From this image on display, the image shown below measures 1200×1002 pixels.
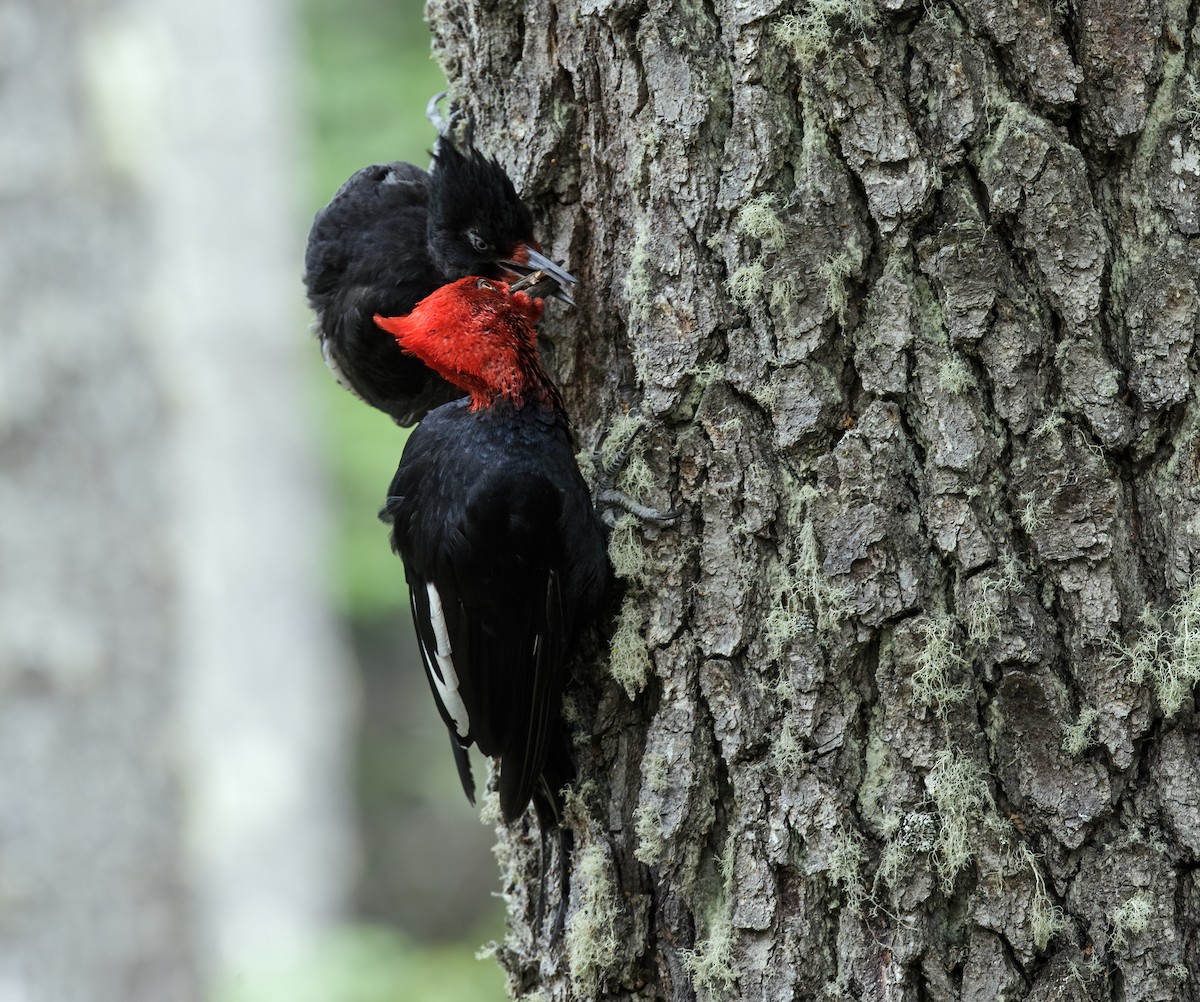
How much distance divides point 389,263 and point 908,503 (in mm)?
1484

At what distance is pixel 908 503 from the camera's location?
166 centimetres

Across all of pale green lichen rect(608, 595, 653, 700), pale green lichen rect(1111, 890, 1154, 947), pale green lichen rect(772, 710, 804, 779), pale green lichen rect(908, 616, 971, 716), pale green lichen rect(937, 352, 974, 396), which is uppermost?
pale green lichen rect(937, 352, 974, 396)

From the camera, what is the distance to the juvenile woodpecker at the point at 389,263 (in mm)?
2330

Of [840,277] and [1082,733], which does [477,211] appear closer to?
[840,277]

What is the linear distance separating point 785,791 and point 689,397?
0.65 meters

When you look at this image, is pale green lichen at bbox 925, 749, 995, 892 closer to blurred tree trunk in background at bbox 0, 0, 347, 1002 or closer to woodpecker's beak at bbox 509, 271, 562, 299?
woodpecker's beak at bbox 509, 271, 562, 299

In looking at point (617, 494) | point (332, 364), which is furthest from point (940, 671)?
point (332, 364)

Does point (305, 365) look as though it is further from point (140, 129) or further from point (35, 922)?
point (35, 922)

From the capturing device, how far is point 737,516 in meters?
1.81

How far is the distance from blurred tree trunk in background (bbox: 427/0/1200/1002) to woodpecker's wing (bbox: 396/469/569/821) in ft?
0.62

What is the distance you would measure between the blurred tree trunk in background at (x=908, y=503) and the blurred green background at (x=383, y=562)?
241 inches

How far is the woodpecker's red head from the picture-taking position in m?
2.23

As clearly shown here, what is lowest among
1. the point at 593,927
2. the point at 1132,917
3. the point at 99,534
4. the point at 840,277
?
the point at 1132,917

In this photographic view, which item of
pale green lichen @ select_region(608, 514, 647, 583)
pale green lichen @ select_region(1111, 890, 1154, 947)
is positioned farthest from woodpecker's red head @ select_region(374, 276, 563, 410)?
pale green lichen @ select_region(1111, 890, 1154, 947)
